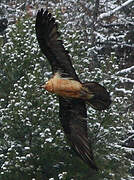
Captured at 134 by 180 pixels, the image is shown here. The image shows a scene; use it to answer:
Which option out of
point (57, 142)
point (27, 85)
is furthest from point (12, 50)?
point (57, 142)

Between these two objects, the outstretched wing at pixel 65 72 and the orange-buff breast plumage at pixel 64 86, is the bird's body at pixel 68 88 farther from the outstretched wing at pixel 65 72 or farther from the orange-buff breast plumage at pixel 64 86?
the outstretched wing at pixel 65 72

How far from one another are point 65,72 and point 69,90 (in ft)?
1.04

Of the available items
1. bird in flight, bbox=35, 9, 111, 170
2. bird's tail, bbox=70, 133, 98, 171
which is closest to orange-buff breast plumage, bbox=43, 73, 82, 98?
bird in flight, bbox=35, 9, 111, 170

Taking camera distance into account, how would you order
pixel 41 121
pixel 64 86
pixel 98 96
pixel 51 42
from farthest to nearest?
pixel 41 121, pixel 51 42, pixel 98 96, pixel 64 86

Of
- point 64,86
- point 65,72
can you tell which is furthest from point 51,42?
point 64,86

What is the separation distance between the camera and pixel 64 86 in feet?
13.7

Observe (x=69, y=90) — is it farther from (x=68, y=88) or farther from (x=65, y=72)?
(x=65, y=72)

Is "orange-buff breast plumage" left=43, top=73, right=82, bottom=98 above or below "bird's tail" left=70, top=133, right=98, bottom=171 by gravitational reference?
above

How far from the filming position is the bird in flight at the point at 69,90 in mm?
4250

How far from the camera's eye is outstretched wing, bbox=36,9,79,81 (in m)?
4.61

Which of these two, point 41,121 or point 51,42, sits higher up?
point 41,121

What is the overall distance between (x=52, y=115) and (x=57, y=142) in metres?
0.43

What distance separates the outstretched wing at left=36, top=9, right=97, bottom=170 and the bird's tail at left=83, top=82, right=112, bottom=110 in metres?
0.17

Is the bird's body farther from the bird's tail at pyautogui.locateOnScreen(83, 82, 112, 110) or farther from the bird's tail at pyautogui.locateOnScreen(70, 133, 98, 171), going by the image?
the bird's tail at pyautogui.locateOnScreen(70, 133, 98, 171)
